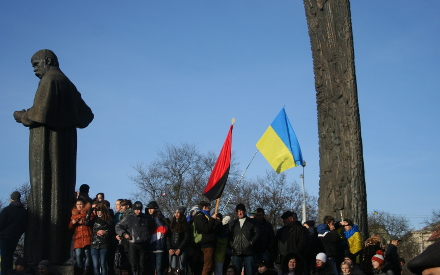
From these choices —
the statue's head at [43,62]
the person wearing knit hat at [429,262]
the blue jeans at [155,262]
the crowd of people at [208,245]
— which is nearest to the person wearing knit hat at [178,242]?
the crowd of people at [208,245]

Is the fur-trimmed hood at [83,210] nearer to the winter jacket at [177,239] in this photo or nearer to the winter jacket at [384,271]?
the winter jacket at [177,239]

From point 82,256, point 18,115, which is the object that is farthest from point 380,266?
point 18,115

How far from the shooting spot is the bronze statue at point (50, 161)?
7.25 m

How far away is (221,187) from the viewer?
1330 centimetres

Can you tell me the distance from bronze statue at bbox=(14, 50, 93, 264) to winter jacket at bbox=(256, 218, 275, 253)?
363cm

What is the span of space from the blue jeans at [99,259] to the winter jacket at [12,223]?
125 cm

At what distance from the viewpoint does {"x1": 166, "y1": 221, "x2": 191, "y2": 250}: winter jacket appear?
9.32 meters

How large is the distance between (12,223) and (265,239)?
4.46 metres

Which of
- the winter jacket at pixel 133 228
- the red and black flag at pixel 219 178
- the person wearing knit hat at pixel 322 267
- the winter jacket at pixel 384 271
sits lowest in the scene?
the winter jacket at pixel 384 271

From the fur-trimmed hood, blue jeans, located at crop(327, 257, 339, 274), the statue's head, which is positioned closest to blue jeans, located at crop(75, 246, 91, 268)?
the fur-trimmed hood

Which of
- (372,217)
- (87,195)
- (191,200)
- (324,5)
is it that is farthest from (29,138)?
(372,217)

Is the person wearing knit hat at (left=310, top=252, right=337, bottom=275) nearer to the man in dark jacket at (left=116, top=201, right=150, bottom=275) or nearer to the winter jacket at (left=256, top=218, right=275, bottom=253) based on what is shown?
the winter jacket at (left=256, top=218, right=275, bottom=253)

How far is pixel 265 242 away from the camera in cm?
995

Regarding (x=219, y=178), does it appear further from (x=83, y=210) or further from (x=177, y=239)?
(x=83, y=210)
